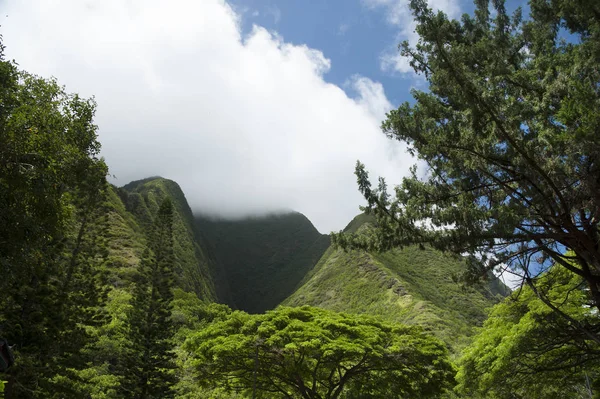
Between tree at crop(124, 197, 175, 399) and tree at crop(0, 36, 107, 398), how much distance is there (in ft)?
11.1

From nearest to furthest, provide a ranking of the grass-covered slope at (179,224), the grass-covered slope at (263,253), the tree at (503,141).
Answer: the tree at (503,141), the grass-covered slope at (179,224), the grass-covered slope at (263,253)

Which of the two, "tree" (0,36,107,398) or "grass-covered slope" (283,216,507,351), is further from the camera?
"grass-covered slope" (283,216,507,351)

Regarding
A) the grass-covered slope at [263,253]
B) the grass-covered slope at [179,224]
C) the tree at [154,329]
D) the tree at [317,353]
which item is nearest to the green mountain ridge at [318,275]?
the grass-covered slope at [179,224]

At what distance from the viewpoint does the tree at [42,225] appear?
7.14 meters

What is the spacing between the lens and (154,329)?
68.0 feet

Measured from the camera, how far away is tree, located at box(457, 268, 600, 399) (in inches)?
369

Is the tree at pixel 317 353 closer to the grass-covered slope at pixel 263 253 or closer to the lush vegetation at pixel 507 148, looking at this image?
the lush vegetation at pixel 507 148

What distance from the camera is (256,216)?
184750 millimetres

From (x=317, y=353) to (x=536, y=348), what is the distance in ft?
23.1

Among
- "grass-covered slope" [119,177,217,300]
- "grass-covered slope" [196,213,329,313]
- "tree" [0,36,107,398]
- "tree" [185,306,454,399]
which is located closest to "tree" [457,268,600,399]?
"tree" [185,306,454,399]

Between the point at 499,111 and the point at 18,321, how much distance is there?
1561 centimetres

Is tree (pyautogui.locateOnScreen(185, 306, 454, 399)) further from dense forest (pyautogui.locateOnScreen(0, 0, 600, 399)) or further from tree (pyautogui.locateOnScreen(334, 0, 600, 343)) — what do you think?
tree (pyautogui.locateOnScreen(334, 0, 600, 343))

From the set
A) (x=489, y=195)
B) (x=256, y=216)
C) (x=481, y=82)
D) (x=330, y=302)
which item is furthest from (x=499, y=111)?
(x=256, y=216)

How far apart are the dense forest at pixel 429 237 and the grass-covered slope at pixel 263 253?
9558 cm
